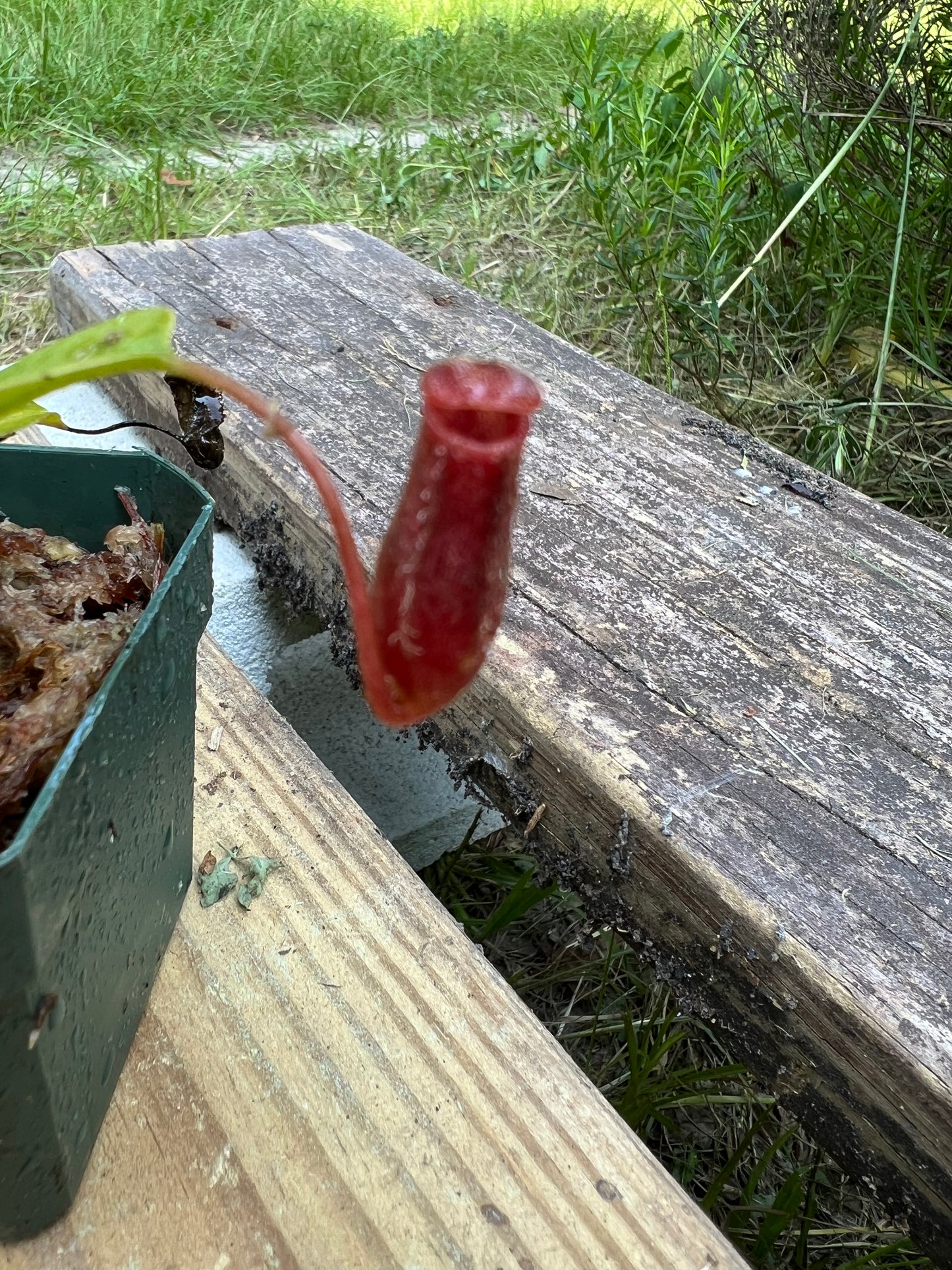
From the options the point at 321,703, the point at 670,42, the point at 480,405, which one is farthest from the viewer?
the point at 670,42

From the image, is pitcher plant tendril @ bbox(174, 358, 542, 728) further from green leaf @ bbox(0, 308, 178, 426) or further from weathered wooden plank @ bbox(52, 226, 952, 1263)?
weathered wooden plank @ bbox(52, 226, 952, 1263)

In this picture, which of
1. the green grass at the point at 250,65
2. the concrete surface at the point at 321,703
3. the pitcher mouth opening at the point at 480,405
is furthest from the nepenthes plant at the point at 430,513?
the green grass at the point at 250,65

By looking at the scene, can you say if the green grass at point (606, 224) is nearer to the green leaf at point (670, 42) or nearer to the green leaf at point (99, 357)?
the green leaf at point (670, 42)

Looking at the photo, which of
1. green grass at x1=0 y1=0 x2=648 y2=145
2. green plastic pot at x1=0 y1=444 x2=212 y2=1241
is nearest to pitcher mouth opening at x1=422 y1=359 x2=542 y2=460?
green plastic pot at x1=0 y1=444 x2=212 y2=1241

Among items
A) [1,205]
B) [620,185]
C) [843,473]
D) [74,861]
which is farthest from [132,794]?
[620,185]

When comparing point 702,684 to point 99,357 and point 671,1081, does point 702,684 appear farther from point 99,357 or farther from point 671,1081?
point 99,357

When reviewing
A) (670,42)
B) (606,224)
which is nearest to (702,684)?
(606,224)
